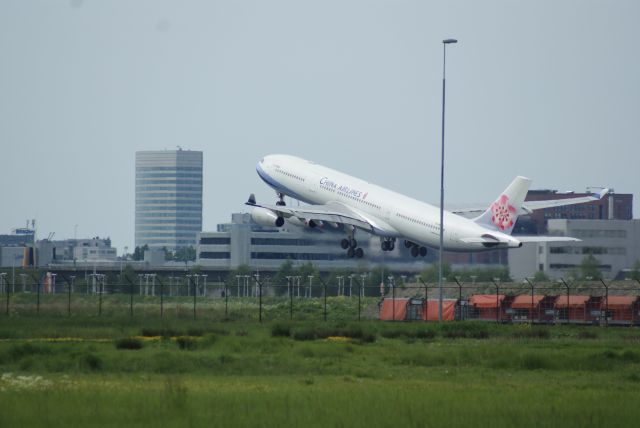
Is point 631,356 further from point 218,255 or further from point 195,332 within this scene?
point 218,255

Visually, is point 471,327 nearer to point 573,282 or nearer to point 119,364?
point 119,364

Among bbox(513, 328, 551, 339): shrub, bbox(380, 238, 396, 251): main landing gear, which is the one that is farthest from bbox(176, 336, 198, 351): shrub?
bbox(380, 238, 396, 251): main landing gear

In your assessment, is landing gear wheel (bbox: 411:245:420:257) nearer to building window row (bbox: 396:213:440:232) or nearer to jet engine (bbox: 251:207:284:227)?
building window row (bbox: 396:213:440:232)

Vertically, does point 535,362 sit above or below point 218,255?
below

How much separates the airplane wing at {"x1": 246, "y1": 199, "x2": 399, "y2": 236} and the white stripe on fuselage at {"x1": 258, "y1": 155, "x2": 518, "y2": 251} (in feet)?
1.38

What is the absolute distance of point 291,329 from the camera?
67312 mm

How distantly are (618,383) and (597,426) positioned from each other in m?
11.0

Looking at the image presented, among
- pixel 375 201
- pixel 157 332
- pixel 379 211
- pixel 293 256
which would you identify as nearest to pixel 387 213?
pixel 379 211

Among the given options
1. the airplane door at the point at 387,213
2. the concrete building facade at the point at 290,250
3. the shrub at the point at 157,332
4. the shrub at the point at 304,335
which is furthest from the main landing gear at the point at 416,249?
the shrub at the point at 157,332

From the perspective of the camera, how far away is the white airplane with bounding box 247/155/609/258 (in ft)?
311

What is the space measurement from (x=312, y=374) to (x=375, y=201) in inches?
2321

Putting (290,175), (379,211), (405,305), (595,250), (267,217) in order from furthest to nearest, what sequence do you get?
(595,250) → (290,175) → (267,217) → (379,211) → (405,305)

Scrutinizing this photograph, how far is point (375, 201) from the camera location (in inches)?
4144

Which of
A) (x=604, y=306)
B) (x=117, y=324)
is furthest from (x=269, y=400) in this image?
(x=604, y=306)
